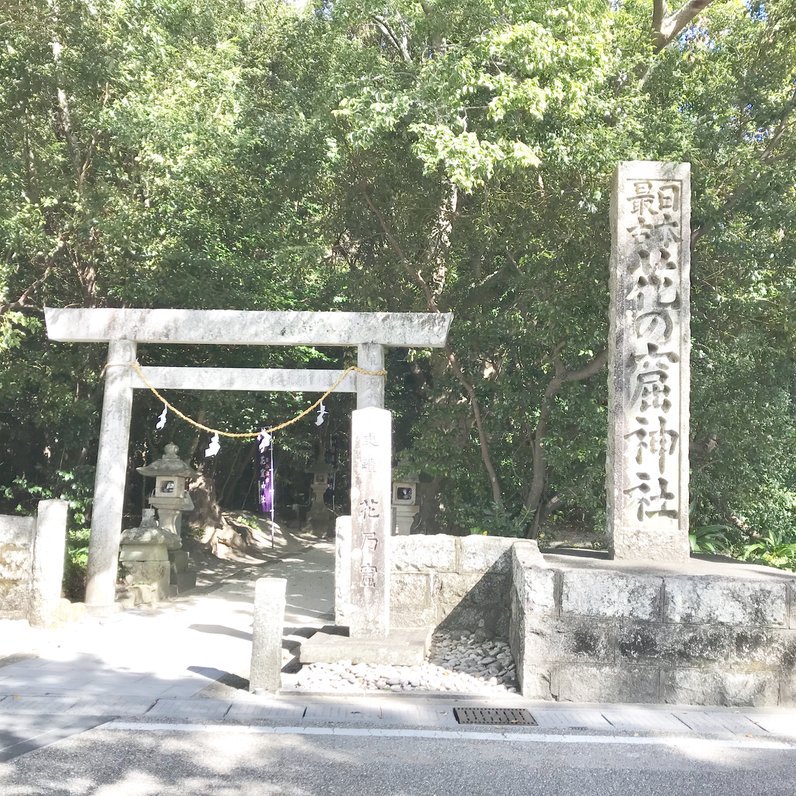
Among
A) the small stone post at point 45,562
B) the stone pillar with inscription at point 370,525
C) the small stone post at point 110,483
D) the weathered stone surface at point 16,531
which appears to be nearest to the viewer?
the stone pillar with inscription at point 370,525

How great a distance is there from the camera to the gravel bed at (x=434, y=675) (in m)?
6.61

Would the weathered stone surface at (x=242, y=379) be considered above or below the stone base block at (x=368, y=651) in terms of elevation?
above

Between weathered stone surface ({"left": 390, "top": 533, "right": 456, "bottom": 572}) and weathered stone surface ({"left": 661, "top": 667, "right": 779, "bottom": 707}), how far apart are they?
2707 millimetres

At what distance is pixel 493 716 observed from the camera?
585cm

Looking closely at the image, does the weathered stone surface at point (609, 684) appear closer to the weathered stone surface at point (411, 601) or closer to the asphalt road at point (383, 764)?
the asphalt road at point (383, 764)

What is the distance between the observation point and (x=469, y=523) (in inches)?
526

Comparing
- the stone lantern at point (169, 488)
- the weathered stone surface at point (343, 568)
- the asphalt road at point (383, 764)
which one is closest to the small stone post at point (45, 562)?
the weathered stone surface at point (343, 568)

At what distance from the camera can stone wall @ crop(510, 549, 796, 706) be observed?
20.1 feet

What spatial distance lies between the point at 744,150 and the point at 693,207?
1038mm

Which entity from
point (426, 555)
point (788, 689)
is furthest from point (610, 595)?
point (426, 555)

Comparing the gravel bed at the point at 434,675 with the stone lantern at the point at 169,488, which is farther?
the stone lantern at the point at 169,488

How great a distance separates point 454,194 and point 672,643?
877 cm

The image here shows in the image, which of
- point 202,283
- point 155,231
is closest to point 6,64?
point 155,231

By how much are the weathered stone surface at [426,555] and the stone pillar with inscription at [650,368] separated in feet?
5.67
